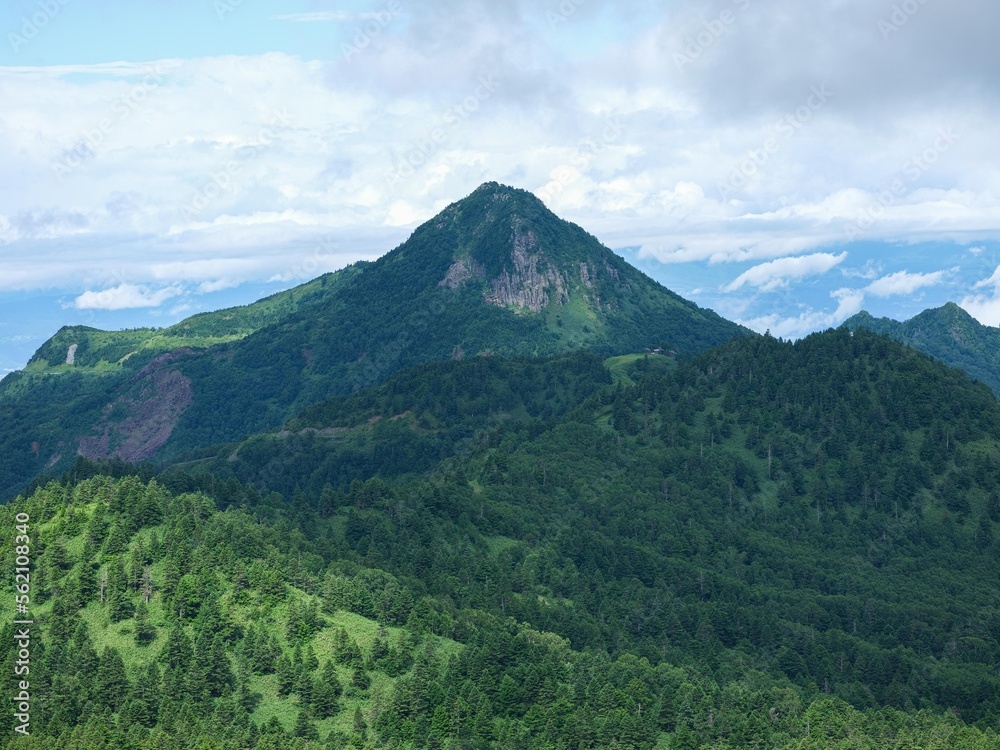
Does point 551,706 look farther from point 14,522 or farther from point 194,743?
point 14,522

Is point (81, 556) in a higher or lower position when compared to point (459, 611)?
higher

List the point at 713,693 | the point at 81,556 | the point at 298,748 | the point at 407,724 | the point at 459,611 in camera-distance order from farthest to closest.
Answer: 1. the point at 459,611
2. the point at 81,556
3. the point at 713,693
4. the point at 407,724
5. the point at 298,748

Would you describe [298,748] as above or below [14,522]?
below

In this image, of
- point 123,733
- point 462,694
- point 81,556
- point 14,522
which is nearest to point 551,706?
→ point 462,694

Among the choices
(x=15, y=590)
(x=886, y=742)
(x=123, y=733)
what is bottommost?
(x=886, y=742)

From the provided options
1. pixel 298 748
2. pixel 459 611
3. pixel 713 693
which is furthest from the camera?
pixel 459 611

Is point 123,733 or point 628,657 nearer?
point 123,733

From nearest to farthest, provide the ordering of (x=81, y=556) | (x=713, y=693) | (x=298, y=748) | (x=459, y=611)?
1. (x=298, y=748)
2. (x=713, y=693)
3. (x=81, y=556)
4. (x=459, y=611)

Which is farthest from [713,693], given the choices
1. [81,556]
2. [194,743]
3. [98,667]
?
[81,556]

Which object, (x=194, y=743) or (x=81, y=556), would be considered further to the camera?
(x=81, y=556)

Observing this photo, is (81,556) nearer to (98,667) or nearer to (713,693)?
(98,667)
